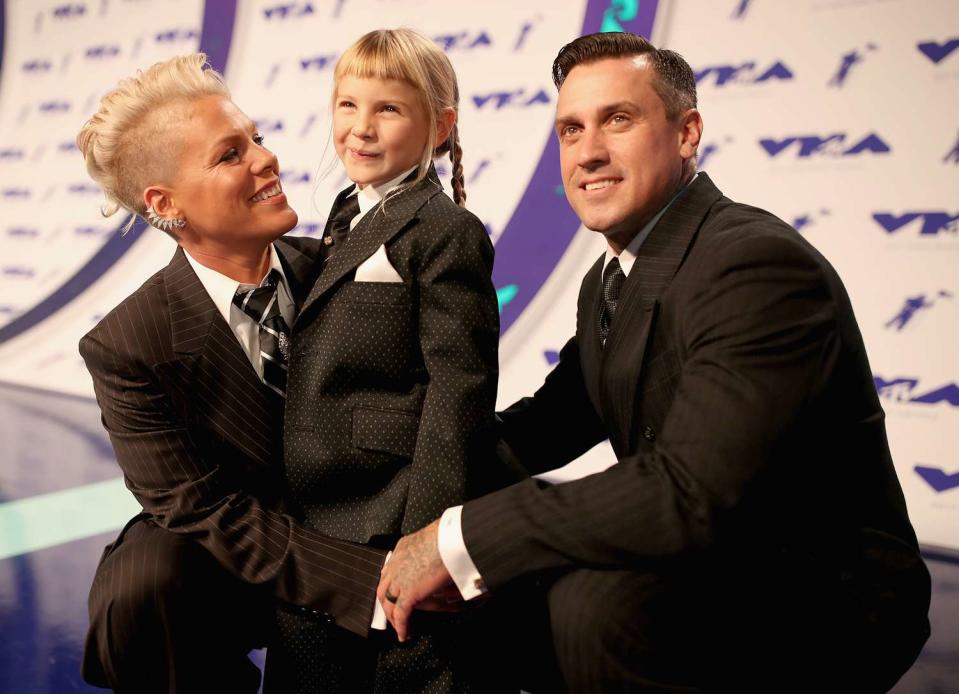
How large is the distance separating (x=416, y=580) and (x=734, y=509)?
47 cm

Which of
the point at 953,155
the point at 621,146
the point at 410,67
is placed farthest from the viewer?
the point at 953,155

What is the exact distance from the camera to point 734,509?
1370 millimetres

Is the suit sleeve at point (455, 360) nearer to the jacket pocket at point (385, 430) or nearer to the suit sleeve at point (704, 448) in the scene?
the jacket pocket at point (385, 430)

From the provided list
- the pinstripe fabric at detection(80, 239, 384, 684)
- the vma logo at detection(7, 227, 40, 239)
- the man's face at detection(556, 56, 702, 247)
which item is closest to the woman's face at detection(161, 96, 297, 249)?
the pinstripe fabric at detection(80, 239, 384, 684)

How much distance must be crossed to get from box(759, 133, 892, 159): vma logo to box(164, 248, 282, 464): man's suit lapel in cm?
219

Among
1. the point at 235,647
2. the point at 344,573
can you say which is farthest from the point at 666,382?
the point at 235,647

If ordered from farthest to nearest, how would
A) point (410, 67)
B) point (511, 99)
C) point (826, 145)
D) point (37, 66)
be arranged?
1. point (37, 66)
2. point (511, 99)
3. point (826, 145)
4. point (410, 67)

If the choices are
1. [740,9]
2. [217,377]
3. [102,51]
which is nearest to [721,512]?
[217,377]

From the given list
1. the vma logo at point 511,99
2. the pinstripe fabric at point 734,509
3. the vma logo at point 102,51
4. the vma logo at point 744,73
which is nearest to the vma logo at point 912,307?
the vma logo at point 744,73

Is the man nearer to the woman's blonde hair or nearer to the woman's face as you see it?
the woman's face

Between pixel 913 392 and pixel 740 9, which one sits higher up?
pixel 740 9

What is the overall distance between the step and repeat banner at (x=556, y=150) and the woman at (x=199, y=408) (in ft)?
1.10

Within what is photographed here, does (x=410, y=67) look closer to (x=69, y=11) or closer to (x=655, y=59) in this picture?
(x=655, y=59)

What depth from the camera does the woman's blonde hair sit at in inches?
71.6
